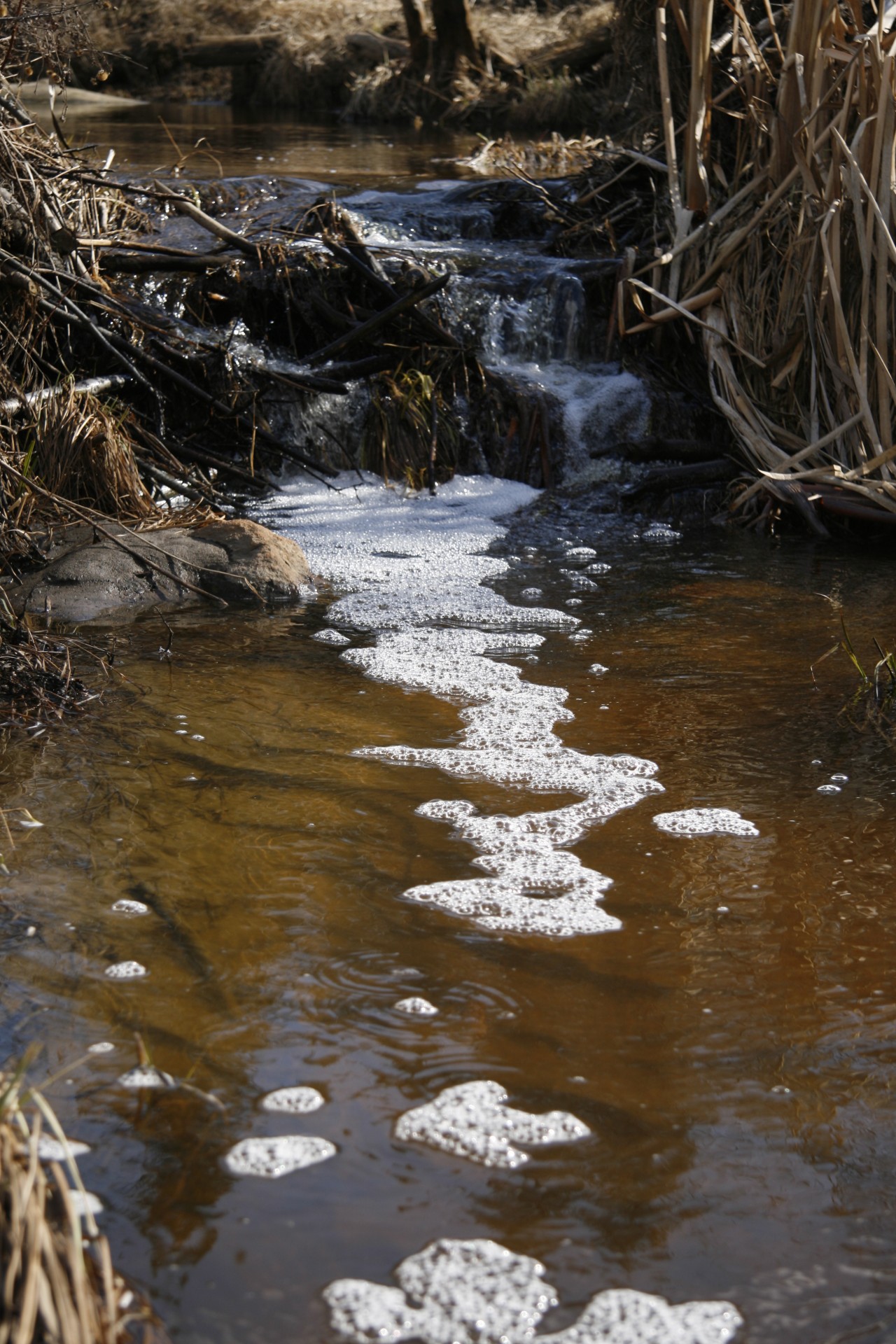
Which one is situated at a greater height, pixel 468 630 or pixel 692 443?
pixel 692 443

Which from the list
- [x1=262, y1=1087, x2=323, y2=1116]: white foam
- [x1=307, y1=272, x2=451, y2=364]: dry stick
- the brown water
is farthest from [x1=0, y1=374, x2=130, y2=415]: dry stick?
[x1=262, y1=1087, x2=323, y2=1116]: white foam

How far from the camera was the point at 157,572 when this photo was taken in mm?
4188

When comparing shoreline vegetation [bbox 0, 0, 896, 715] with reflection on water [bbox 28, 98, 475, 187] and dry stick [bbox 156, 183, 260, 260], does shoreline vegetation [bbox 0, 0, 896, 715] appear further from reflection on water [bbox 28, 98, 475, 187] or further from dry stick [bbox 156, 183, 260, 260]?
reflection on water [bbox 28, 98, 475, 187]

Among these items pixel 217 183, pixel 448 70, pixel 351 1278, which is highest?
pixel 448 70

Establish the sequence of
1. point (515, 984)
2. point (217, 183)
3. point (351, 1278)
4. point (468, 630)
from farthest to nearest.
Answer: point (217, 183), point (468, 630), point (515, 984), point (351, 1278)

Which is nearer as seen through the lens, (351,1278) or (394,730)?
(351,1278)

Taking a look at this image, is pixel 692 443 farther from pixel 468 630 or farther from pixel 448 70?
pixel 448 70

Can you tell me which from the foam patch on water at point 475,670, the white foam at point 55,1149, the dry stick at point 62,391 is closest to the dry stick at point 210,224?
the dry stick at point 62,391

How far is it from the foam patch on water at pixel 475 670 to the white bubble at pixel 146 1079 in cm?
72

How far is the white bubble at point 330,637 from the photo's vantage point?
407 centimetres

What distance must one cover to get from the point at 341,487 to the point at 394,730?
103 inches

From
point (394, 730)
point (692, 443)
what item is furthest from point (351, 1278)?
point (692, 443)

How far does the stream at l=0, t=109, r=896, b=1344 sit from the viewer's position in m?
1.61

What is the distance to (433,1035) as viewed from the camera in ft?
6.74
